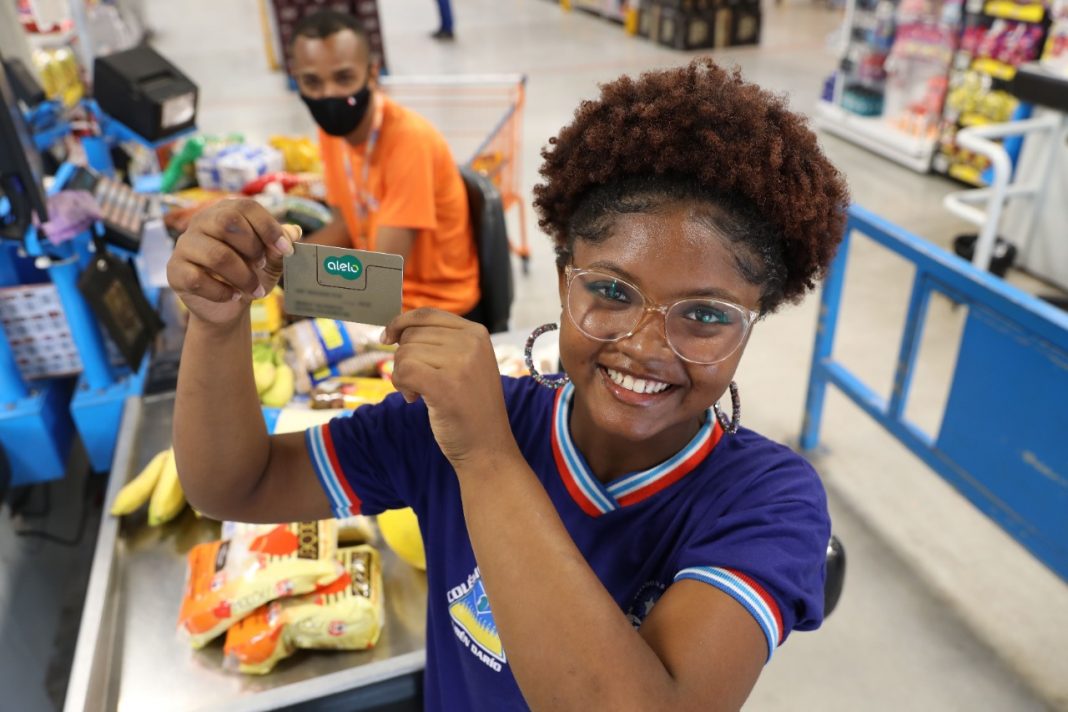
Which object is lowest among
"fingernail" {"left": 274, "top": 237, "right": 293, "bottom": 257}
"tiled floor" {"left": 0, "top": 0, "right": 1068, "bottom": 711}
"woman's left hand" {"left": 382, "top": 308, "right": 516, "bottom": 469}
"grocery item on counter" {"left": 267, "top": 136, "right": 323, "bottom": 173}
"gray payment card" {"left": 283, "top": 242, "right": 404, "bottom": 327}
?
"tiled floor" {"left": 0, "top": 0, "right": 1068, "bottom": 711}

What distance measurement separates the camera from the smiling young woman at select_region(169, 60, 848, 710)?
2.70 feet

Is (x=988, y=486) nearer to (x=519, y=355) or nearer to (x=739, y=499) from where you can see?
(x=519, y=355)

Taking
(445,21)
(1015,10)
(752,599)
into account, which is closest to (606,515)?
(752,599)

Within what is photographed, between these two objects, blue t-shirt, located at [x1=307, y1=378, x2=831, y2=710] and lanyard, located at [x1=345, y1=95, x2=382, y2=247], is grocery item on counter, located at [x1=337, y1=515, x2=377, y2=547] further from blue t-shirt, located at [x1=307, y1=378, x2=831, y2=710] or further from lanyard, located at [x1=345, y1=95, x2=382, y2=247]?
lanyard, located at [x1=345, y1=95, x2=382, y2=247]

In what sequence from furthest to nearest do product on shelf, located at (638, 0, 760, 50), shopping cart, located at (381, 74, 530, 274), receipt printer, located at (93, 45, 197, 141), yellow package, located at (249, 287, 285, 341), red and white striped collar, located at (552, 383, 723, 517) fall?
product on shelf, located at (638, 0, 760, 50) → shopping cart, located at (381, 74, 530, 274) → receipt printer, located at (93, 45, 197, 141) → yellow package, located at (249, 287, 285, 341) → red and white striped collar, located at (552, 383, 723, 517)

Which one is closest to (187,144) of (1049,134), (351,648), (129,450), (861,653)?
(129,450)

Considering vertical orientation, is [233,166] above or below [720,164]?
below

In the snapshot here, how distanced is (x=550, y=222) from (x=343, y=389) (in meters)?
1.23

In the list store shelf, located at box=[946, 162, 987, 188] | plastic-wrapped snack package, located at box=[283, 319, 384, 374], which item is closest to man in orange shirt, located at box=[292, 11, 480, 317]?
plastic-wrapped snack package, located at box=[283, 319, 384, 374]

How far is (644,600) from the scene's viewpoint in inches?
41.2

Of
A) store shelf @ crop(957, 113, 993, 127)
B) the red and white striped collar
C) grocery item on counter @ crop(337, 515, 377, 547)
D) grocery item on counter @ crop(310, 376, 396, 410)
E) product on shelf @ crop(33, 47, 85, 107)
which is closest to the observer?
the red and white striped collar

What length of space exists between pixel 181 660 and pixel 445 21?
10920mm

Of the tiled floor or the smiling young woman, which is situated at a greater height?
the smiling young woman

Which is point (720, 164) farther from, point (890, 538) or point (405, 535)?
point (890, 538)
